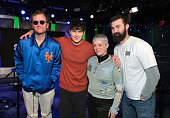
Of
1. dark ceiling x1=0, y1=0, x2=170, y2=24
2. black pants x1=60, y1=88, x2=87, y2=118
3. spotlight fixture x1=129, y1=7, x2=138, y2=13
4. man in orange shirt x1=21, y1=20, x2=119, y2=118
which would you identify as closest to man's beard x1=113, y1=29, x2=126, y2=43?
man in orange shirt x1=21, y1=20, x2=119, y2=118

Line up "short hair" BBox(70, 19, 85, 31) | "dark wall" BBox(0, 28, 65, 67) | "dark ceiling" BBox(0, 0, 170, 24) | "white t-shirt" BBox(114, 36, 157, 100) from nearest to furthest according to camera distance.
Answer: "white t-shirt" BBox(114, 36, 157, 100)
"short hair" BBox(70, 19, 85, 31)
"dark ceiling" BBox(0, 0, 170, 24)
"dark wall" BBox(0, 28, 65, 67)

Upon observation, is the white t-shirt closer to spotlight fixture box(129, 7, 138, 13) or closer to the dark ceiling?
the dark ceiling

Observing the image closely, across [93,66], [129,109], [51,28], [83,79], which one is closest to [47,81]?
[83,79]

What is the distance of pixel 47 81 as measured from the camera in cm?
214

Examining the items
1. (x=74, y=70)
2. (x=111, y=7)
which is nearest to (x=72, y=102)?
(x=74, y=70)

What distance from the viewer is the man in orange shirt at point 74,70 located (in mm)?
2193

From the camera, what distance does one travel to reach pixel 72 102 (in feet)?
7.61

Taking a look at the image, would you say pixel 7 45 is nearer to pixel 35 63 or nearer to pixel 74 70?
pixel 35 63

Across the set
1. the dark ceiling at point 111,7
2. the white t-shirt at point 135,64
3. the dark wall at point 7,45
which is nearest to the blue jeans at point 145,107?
the white t-shirt at point 135,64

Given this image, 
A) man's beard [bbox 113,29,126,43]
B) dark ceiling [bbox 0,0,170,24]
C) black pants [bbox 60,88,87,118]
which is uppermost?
dark ceiling [bbox 0,0,170,24]

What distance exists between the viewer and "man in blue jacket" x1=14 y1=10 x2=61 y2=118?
6.86 feet

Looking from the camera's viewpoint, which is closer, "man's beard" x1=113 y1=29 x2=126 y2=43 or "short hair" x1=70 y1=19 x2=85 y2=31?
"man's beard" x1=113 y1=29 x2=126 y2=43

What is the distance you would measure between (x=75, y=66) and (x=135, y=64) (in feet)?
3.13

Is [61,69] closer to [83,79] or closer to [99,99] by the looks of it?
[83,79]
